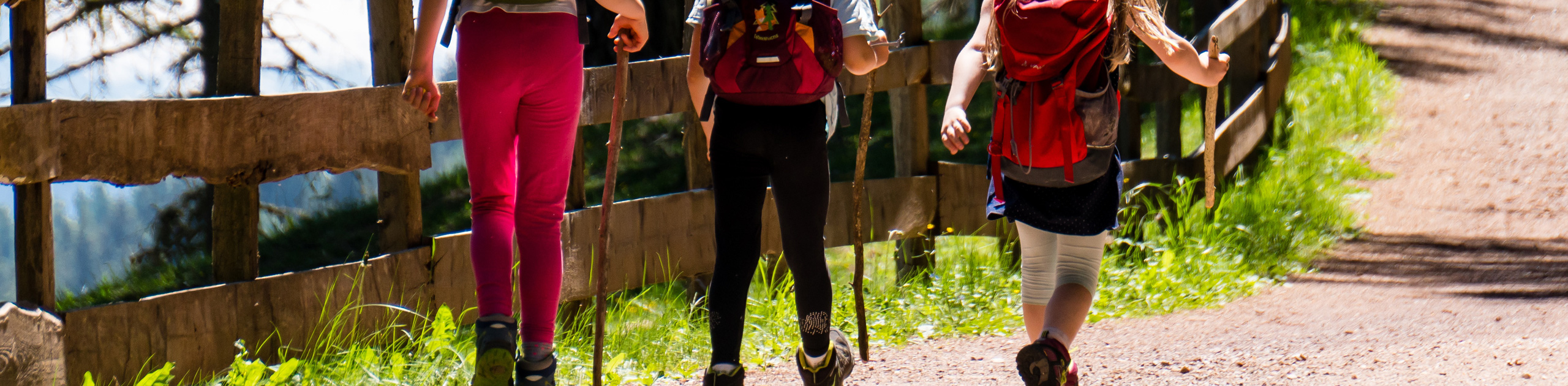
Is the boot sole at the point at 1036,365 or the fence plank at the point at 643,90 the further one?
the fence plank at the point at 643,90

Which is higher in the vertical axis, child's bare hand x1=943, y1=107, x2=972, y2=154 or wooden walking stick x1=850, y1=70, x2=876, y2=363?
child's bare hand x1=943, y1=107, x2=972, y2=154

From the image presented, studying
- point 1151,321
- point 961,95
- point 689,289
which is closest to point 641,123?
point 689,289

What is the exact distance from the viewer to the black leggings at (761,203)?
2840 millimetres

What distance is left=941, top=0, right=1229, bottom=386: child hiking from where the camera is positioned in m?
2.66

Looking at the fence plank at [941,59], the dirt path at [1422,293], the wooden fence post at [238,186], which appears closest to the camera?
the wooden fence post at [238,186]

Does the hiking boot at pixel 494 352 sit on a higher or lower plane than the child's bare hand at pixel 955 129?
lower

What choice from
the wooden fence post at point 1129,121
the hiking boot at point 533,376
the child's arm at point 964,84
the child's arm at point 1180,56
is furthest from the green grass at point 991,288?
the child's arm at point 1180,56

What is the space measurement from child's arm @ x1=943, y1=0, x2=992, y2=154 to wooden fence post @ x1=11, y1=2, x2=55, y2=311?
7.47ft

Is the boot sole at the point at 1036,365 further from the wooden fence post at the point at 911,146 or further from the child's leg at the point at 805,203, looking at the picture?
the wooden fence post at the point at 911,146

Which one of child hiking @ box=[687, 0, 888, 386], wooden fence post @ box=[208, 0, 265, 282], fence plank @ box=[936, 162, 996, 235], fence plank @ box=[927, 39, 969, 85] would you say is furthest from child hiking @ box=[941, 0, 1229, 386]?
fence plank @ box=[936, 162, 996, 235]

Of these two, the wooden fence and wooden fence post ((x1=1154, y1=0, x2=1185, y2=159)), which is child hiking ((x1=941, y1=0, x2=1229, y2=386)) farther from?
wooden fence post ((x1=1154, y1=0, x2=1185, y2=159))

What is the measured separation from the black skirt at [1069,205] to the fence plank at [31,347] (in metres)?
2.39

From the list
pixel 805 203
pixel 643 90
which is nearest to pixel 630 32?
pixel 805 203

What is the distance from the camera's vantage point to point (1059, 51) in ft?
8.76
